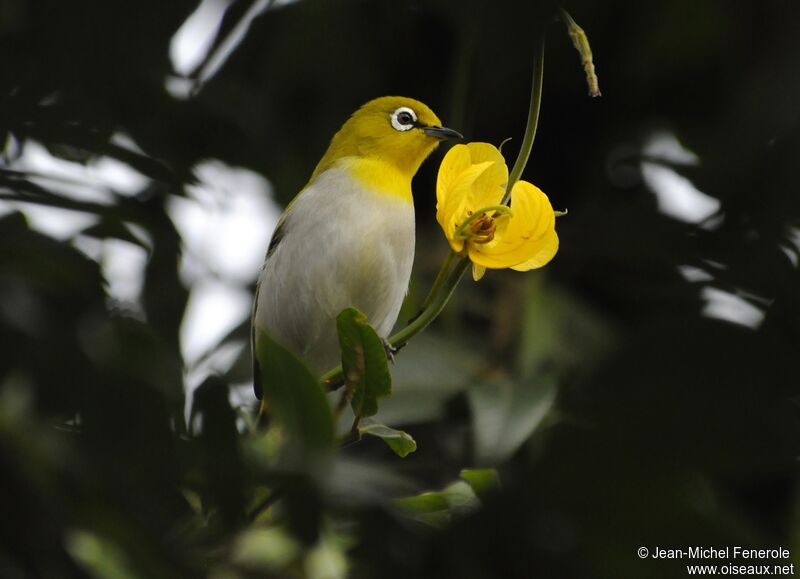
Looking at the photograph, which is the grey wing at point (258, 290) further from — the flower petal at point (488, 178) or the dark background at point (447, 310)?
the flower petal at point (488, 178)

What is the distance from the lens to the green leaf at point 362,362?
5.99ft

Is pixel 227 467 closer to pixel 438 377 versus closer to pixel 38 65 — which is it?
pixel 38 65

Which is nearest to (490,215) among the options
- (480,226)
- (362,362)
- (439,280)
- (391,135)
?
(480,226)

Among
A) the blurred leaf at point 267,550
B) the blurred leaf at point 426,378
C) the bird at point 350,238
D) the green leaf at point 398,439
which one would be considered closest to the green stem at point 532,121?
the green leaf at point 398,439

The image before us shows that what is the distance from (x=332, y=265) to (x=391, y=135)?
0.51 m

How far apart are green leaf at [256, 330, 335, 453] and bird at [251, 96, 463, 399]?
1.23m

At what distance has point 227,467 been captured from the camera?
1.51 meters

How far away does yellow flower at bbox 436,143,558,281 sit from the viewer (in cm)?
164

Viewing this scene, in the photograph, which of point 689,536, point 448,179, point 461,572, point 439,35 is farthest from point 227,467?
point 439,35

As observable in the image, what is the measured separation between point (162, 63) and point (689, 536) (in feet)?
4.72

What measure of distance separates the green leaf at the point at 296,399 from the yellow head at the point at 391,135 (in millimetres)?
1372

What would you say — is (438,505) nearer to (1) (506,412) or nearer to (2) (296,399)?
(2) (296,399)

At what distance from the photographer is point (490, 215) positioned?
67.3 inches

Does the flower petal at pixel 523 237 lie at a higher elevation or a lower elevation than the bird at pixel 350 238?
higher
